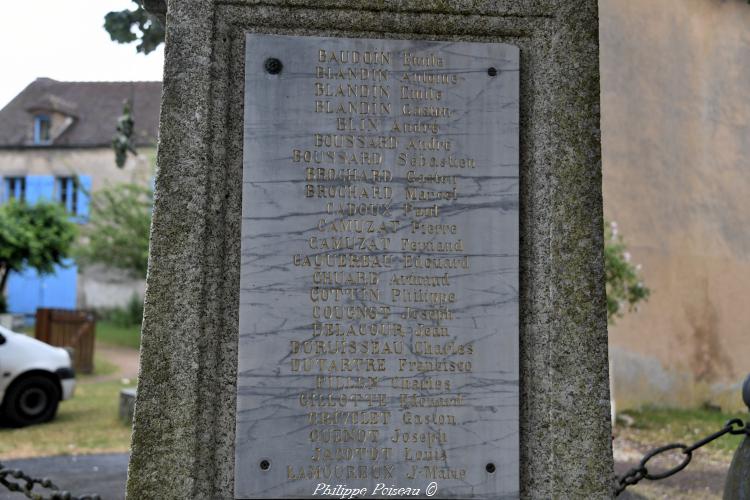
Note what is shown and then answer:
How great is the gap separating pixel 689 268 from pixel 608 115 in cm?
252

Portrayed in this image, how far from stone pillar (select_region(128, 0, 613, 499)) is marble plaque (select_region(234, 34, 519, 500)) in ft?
0.23

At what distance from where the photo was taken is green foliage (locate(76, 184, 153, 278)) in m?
20.1

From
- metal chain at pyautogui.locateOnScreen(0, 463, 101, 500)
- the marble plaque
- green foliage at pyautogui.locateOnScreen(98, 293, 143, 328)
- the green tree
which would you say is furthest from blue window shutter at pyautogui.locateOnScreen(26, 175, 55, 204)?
the marble plaque

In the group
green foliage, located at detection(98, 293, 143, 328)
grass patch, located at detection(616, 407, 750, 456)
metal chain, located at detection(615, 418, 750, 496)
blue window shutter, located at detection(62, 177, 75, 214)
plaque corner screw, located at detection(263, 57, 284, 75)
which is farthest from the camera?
blue window shutter, located at detection(62, 177, 75, 214)

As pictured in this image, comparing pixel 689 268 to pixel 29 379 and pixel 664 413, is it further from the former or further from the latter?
pixel 29 379

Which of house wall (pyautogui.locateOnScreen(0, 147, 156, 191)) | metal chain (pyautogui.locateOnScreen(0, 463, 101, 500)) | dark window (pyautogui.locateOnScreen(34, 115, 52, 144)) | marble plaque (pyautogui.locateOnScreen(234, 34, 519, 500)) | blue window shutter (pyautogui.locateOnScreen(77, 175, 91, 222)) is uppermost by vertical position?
dark window (pyautogui.locateOnScreen(34, 115, 52, 144))

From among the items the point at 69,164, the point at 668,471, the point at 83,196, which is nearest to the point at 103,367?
the point at 83,196

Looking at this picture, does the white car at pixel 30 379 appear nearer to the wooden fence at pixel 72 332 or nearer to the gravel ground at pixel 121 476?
the gravel ground at pixel 121 476

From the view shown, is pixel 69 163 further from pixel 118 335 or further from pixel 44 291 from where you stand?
pixel 118 335

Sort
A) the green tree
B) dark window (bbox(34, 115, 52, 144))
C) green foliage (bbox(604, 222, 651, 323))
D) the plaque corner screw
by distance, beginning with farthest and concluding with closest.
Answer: dark window (bbox(34, 115, 52, 144))
the green tree
green foliage (bbox(604, 222, 651, 323))
the plaque corner screw

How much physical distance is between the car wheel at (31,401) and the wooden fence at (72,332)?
577 centimetres

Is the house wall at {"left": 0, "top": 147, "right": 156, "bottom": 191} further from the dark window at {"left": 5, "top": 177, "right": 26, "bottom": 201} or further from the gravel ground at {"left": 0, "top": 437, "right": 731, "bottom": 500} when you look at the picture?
the gravel ground at {"left": 0, "top": 437, "right": 731, "bottom": 500}

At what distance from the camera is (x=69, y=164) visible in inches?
990

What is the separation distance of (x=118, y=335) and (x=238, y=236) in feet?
67.2
